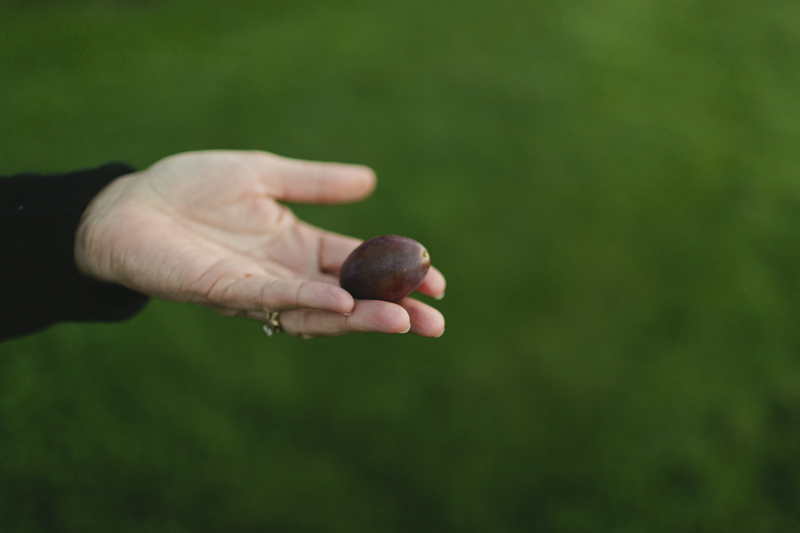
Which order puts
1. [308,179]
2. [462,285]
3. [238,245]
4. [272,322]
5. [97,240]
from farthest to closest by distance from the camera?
[462,285] < [308,179] < [238,245] < [97,240] < [272,322]

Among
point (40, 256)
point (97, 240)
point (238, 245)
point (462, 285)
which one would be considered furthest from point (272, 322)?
point (462, 285)

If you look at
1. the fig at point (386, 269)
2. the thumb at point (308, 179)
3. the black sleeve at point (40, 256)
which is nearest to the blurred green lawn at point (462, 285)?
the black sleeve at point (40, 256)

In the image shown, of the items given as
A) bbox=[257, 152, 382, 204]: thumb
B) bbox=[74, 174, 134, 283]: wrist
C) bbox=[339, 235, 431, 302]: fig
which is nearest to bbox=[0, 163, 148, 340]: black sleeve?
bbox=[74, 174, 134, 283]: wrist

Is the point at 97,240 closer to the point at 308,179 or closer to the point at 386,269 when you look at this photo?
the point at 308,179

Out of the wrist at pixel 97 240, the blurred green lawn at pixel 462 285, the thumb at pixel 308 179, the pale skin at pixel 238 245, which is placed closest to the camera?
the pale skin at pixel 238 245

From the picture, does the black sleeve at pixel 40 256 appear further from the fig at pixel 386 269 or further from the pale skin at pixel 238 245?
the fig at pixel 386 269

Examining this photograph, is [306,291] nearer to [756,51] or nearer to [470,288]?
[470,288]
